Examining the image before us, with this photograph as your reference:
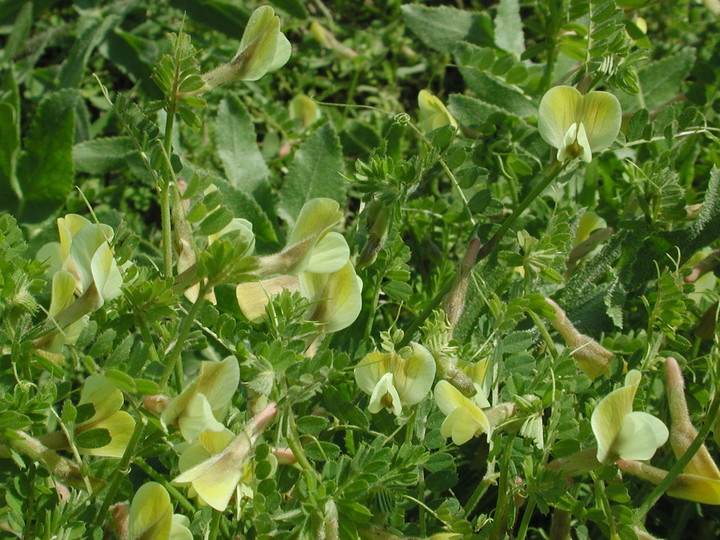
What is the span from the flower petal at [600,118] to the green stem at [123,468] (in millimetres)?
571

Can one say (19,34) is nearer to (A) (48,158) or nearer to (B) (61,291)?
(A) (48,158)

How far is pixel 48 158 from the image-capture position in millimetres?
1495

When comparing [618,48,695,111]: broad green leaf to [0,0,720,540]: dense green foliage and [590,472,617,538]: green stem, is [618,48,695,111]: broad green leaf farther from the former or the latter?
[590,472,617,538]: green stem

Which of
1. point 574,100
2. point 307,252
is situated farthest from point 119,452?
point 574,100

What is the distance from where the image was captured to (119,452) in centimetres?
83

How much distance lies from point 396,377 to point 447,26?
109cm

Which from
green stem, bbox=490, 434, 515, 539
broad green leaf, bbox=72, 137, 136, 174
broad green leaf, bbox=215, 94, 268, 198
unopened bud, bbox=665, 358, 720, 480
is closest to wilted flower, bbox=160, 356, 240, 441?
green stem, bbox=490, 434, 515, 539

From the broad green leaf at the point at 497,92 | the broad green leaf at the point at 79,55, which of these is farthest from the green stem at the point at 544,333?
the broad green leaf at the point at 79,55

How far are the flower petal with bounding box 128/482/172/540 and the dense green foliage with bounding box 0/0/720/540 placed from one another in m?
0.04

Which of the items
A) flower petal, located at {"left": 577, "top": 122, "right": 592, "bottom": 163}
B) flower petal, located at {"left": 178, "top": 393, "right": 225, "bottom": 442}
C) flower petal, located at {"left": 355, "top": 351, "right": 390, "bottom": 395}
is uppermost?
flower petal, located at {"left": 577, "top": 122, "right": 592, "bottom": 163}

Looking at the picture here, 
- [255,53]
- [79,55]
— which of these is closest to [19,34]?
[79,55]

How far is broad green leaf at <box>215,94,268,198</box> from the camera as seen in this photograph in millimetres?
1458

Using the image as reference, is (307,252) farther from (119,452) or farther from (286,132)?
(286,132)

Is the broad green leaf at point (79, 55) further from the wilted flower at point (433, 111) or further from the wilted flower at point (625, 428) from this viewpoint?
the wilted flower at point (625, 428)
